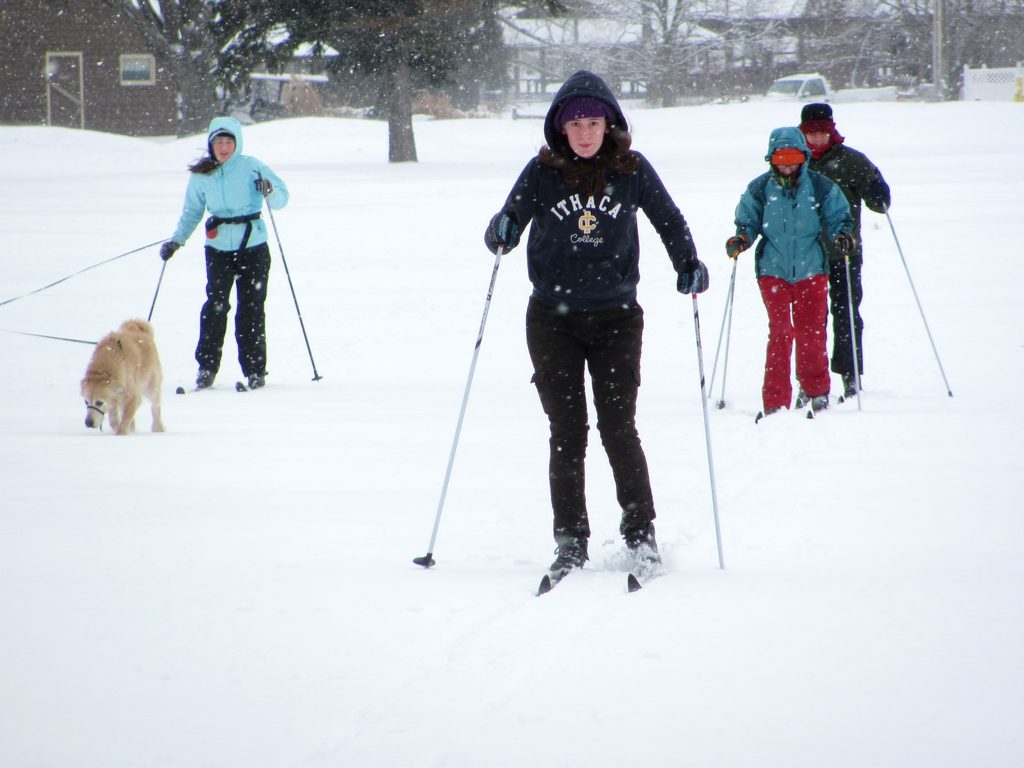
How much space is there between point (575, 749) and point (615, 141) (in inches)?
82.7

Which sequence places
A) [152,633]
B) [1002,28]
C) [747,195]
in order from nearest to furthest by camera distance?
[152,633] < [747,195] < [1002,28]

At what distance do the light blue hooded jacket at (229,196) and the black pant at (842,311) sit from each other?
4.01 m

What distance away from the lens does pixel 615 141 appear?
153 inches

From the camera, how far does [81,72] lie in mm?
39438

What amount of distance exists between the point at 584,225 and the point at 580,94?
45 centimetres

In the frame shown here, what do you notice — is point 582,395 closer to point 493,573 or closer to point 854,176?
point 493,573

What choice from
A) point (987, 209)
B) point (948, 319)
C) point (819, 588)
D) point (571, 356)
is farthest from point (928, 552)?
point (987, 209)

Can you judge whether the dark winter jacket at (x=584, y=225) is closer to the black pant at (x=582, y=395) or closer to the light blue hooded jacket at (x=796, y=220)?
the black pant at (x=582, y=395)

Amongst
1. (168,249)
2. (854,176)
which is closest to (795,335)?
(854,176)

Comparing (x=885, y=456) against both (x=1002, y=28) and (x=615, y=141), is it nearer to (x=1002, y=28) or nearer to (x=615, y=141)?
(x=615, y=141)

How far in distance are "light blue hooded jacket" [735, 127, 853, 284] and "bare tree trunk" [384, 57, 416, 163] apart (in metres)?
17.2

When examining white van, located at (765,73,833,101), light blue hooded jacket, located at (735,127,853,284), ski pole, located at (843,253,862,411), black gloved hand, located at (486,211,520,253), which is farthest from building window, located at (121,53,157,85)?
black gloved hand, located at (486,211,520,253)

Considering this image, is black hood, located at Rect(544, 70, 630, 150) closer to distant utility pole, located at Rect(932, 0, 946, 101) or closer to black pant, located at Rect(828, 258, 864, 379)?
black pant, located at Rect(828, 258, 864, 379)

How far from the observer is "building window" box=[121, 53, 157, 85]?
132 ft
